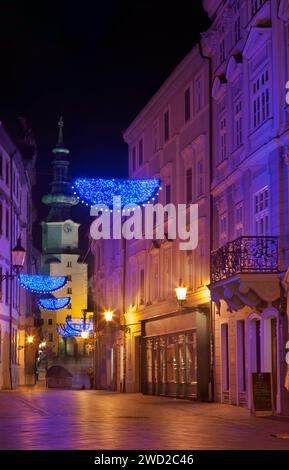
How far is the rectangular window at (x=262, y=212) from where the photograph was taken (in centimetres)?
2759

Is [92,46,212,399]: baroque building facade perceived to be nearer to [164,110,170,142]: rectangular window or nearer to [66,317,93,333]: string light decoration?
[164,110,170,142]: rectangular window

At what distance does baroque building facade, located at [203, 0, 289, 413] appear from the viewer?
2584 cm

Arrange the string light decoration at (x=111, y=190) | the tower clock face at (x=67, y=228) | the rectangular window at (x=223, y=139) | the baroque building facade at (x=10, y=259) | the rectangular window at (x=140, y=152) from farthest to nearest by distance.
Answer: the tower clock face at (x=67, y=228), the baroque building facade at (x=10, y=259), the rectangular window at (x=140, y=152), the rectangular window at (x=223, y=139), the string light decoration at (x=111, y=190)

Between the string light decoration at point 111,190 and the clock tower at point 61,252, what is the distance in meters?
115

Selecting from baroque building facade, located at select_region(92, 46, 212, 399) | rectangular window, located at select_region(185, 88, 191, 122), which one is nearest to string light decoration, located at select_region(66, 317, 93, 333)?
baroque building facade, located at select_region(92, 46, 212, 399)

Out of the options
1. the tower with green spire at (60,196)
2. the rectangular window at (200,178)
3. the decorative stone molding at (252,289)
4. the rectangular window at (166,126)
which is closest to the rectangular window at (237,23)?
the rectangular window at (200,178)

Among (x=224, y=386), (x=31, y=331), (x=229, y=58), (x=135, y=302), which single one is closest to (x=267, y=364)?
(x=224, y=386)

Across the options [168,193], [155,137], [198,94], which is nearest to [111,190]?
[198,94]

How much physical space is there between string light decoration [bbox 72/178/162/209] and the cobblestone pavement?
21.4ft

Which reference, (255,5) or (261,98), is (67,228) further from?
(261,98)

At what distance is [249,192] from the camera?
29422 millimetres

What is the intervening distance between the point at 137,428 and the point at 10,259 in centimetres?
3593

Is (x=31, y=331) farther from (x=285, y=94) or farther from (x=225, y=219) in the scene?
(x=285, y=94)

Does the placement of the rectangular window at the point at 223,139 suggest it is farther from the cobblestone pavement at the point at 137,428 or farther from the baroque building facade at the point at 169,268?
the cobblestone pavement at the point at 137,428
